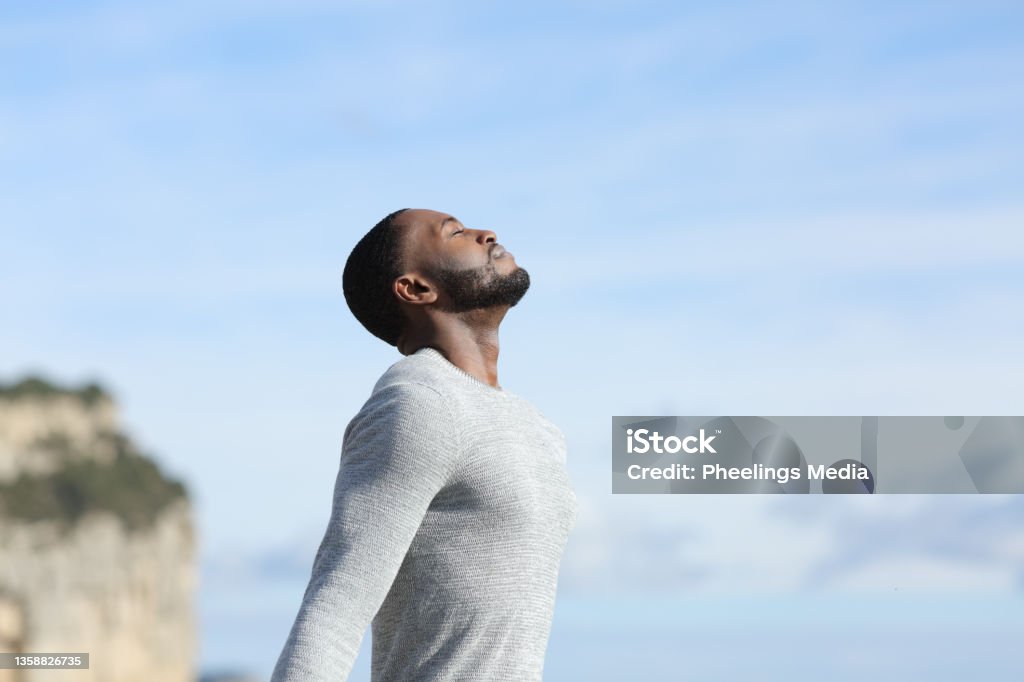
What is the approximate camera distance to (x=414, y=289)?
123 inches

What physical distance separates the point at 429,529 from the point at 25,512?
155 ft

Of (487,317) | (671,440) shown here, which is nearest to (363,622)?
(487,317)

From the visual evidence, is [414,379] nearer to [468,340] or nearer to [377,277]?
[468,340]

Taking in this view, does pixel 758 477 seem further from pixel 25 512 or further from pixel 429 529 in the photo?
pixel 25 512

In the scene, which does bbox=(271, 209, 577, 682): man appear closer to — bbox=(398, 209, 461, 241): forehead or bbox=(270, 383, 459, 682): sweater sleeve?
bbox=(270, 383, 459, 682): sweater sleeve

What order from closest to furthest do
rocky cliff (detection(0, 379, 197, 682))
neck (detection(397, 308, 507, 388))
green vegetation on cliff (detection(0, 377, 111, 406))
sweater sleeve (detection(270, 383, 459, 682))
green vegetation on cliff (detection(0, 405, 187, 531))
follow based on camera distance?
sweater sleeve (detection(270, 383, 459, 682)) < neck (detection(397, 308, 507, 388)) < rocky cliff (detection(0, 379, 197, 682)) < green vegetation on cliff (detection(0, 377, 111, 406)) < green vegetation on cliff (detection(0, 405, 187, 531))

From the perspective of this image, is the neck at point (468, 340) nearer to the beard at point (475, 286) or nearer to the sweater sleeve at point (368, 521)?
the beard at point (475, 286)

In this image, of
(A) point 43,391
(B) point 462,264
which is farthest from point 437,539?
(A) point 43,391

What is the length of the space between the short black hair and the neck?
8 centimetres

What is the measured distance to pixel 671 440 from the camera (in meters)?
9.24

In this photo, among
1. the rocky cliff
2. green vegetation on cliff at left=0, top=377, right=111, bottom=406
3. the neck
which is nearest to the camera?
the neck

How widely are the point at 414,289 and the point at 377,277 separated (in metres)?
0.09

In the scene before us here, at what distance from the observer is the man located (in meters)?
2.65

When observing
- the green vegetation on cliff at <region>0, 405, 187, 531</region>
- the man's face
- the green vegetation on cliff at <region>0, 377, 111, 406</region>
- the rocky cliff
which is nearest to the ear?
the man's face
